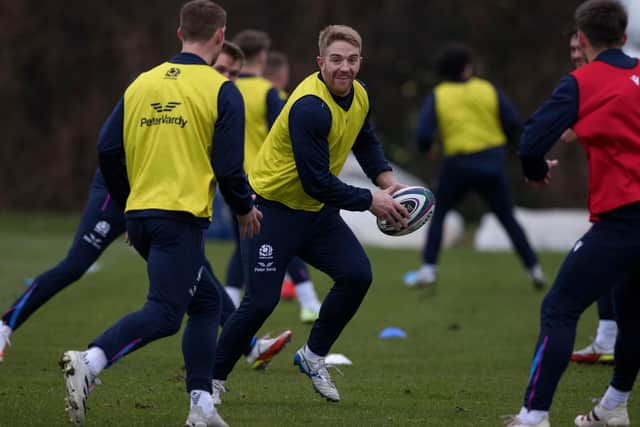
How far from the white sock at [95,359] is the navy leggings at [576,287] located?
80.2 inches

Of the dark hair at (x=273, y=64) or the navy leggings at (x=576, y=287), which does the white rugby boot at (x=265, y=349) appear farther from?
the dark hair at (x=273, y=64)

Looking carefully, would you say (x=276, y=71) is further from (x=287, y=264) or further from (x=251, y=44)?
(x=287, y=264)

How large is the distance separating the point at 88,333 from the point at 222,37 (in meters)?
4.33

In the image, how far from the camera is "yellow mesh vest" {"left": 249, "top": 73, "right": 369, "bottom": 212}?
21.0 feet

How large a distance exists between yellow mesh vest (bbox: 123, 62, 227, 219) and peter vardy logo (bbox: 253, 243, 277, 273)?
34.6 inches

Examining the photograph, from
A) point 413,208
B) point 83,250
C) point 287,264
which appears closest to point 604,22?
point 413,208

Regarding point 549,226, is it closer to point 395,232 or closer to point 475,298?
point 475,298

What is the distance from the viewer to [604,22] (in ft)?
18.0

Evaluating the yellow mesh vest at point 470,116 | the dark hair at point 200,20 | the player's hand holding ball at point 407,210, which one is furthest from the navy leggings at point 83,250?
the yellow mesh vest at point 470,116

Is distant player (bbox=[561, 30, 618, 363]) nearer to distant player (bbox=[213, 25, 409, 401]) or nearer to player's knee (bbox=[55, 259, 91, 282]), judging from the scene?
distant player (bbox=[213, 25, 409, 401])

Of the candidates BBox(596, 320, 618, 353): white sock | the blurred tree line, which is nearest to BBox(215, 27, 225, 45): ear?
BBox(596, 320, 618, 353): white sock

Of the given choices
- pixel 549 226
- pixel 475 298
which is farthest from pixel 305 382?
pixel 549 226

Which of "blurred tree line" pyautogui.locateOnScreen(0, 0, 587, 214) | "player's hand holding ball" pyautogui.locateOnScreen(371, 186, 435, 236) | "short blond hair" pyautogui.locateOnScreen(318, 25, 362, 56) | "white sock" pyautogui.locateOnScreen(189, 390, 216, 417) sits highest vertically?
"short blond hair" pyautogui.locateOnScreen(318, 25, 362, 56)

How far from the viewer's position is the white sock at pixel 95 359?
17.2 feet
